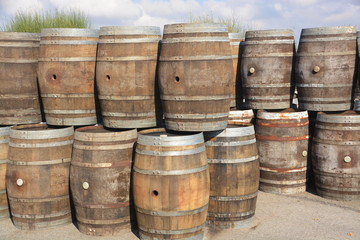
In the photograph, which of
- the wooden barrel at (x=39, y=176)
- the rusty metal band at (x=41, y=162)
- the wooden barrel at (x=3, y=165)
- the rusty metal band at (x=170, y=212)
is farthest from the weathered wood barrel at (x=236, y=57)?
the wooden barrel at (x=3, y=165)

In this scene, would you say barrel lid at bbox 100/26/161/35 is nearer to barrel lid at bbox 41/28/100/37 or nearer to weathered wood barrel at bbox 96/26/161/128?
weathered wood barrel at bbox 96/26/161/128

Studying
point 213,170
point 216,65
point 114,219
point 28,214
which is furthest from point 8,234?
point 216,65

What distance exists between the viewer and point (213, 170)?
A: 628cm

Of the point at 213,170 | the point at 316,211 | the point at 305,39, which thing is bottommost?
the point at 316,211

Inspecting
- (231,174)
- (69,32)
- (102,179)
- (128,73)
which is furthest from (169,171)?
(69,32)

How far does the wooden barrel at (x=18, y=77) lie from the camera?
7.07 meters

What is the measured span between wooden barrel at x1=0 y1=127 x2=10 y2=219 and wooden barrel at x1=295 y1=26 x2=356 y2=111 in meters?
4.77

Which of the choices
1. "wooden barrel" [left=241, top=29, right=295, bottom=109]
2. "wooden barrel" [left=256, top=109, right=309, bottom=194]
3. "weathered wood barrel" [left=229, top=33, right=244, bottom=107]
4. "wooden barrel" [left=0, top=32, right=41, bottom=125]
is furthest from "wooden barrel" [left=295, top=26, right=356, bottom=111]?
"wooden barrel" [left=0, top=32, right=41, bottom=125]

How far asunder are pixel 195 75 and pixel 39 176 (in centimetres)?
251

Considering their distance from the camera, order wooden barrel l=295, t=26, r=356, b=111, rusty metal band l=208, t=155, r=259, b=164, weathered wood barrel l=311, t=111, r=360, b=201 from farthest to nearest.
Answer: wooden barrel l=295, t=26, r=356, b=111
weathered wood barrel l=311, t=111, r=360, b=201
rusty metal band l=208, t=155, r=259, b=164

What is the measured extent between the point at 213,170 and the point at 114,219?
1468 mm

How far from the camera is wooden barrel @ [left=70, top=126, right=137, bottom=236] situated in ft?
19.6

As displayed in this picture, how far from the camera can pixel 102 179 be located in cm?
596

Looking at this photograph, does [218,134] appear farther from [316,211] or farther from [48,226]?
[48,226]
